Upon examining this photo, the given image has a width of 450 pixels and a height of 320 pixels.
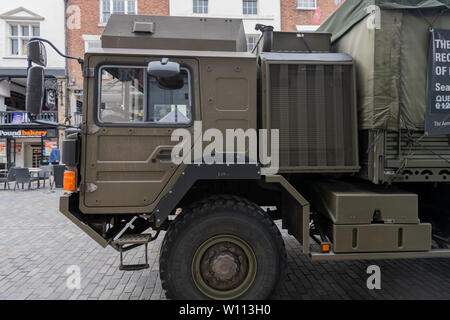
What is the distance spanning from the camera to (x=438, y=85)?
9.91ft

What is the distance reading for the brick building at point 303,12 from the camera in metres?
16.2

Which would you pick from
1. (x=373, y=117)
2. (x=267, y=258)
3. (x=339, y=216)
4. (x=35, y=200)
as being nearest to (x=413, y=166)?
(x=373, y=117)

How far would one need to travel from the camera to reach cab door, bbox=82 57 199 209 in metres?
2.90

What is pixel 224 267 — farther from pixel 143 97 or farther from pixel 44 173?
pixel 44 173

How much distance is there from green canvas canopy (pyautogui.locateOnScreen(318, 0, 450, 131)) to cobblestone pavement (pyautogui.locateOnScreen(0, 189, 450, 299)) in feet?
7.08

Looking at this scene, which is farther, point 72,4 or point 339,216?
point 72,4

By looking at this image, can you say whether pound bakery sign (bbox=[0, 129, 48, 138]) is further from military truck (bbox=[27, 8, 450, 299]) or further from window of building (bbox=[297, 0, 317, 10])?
window of building (bbox=[297, 0, 317, 10])

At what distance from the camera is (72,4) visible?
16.2 m

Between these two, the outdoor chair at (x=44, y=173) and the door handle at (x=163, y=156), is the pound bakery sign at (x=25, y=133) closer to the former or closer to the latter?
the outdoor chair at (x=44, y=173)

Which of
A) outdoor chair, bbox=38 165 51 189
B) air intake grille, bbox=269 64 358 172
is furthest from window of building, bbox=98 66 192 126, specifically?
outdoor chair, bbox=38 165 51 189

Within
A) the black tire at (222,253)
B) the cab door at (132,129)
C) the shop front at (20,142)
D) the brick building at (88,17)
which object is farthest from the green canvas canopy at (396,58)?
the shop front at (20,142)

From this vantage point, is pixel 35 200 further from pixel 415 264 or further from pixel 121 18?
pixel 415 264

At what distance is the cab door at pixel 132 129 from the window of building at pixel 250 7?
1536cm

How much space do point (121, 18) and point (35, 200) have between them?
9.12 metres
